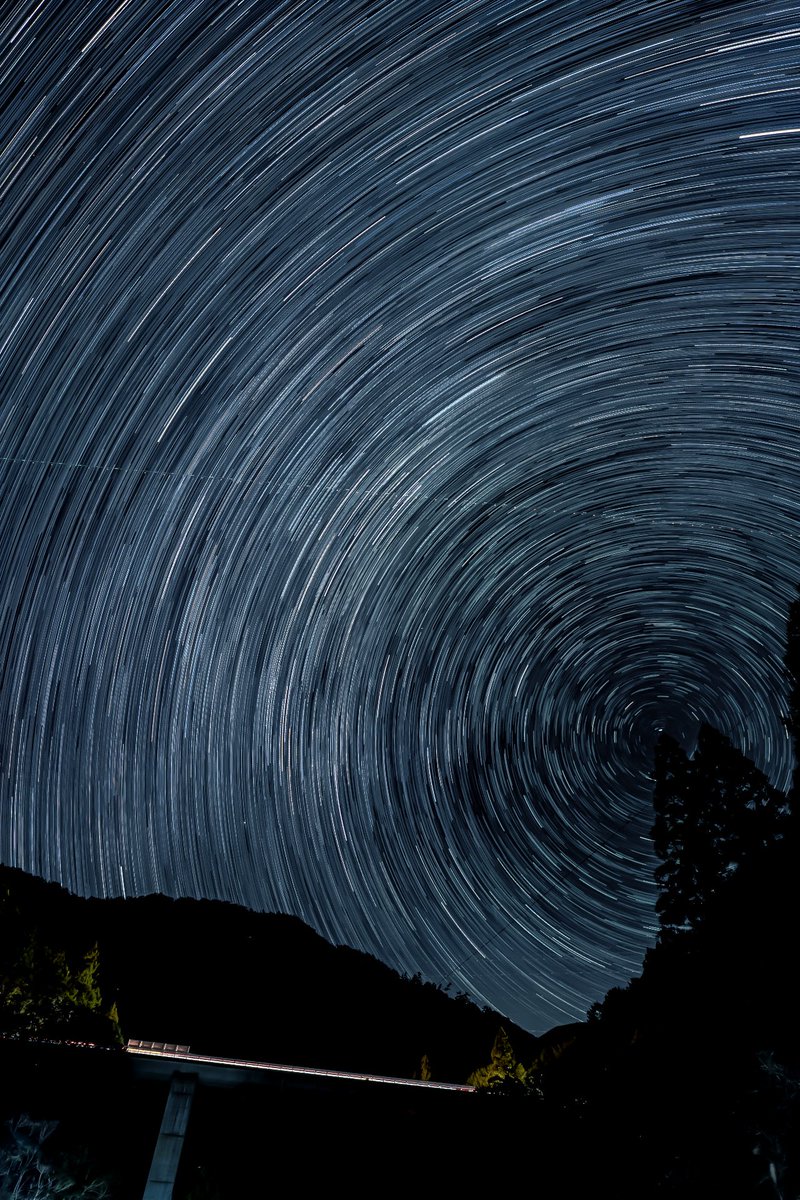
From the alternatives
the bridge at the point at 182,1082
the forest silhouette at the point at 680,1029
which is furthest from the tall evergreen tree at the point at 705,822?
the bridge at the point at 182,1082

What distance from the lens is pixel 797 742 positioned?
1468 centimetres

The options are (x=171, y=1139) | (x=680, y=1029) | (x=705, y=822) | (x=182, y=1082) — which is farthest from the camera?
(x=705, y=822)

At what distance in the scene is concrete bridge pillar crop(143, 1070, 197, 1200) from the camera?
38.4 feet

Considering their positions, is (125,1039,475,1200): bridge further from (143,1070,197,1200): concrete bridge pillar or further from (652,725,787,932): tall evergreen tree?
(652,725,787,932): tall evergreen tree

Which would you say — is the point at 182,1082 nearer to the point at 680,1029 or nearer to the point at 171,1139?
the point at 171,1139

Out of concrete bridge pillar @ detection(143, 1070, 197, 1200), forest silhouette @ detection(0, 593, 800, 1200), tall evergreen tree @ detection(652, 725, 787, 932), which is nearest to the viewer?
forest silhouette @ detection(0, 593, 800, 1200)

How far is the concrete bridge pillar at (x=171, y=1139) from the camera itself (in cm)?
1171

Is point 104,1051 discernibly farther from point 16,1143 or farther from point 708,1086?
point 708,1086

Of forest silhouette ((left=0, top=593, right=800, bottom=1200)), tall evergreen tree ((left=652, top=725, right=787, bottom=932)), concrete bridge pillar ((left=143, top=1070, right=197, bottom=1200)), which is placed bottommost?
concrete bridge pillar ((left=143, top=1070, right=197, bottom=1200))

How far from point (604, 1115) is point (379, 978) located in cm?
5200

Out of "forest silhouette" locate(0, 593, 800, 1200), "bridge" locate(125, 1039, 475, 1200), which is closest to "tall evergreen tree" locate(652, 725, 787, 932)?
"forest silhouette" locate(0, 593, 800, 1200)

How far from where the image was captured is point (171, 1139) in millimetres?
11992

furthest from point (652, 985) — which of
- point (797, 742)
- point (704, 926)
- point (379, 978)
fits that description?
point (379, 978)

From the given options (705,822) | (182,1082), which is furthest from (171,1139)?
(705,822)
